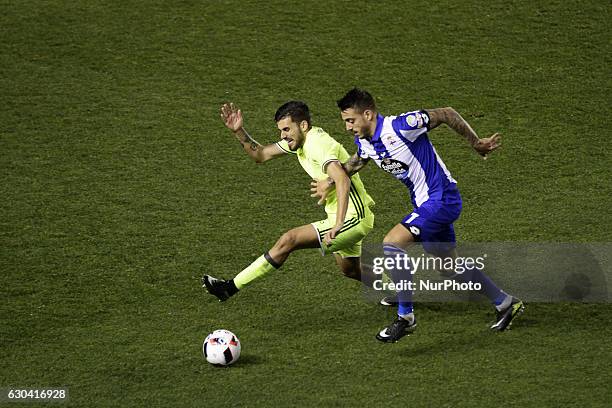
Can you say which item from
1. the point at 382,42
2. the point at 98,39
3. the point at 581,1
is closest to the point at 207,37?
the point at 98,39

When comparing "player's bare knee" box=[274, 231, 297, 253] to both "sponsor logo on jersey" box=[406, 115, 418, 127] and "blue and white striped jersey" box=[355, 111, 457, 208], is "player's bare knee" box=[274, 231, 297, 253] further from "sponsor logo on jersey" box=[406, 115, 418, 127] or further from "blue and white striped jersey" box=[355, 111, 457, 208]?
"sponsor logo on jersey" box=[406, 115, 418, 127]

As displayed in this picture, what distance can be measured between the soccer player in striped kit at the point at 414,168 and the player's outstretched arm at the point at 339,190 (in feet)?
0.38

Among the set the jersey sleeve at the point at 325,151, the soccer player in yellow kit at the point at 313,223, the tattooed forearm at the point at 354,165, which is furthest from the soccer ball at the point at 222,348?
the tattooed forearm at the point at 354,165

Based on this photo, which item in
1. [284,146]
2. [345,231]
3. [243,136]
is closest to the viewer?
[345,231]

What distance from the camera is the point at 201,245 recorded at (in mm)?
9109

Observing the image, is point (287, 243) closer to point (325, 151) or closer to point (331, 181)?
point (331, 181)

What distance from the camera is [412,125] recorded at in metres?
7.40

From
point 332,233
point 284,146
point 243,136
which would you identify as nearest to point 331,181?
point 332,233

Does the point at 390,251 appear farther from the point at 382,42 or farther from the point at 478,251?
the point at 382,42

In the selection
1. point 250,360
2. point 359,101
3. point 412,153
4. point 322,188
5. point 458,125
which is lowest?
point 250,360

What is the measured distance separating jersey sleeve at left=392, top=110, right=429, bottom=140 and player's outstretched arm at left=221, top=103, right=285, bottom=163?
1211 millimetres

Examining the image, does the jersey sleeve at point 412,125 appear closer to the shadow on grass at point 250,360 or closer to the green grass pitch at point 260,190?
the green grass pitch at point 260,190

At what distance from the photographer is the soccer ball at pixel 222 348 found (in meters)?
7.13

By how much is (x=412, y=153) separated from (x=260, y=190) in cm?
293
